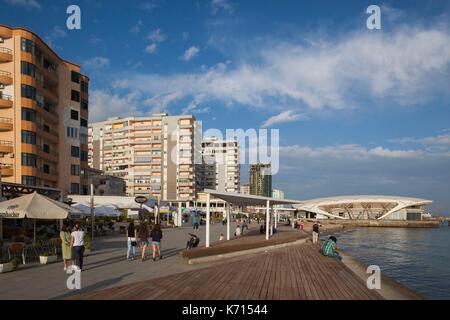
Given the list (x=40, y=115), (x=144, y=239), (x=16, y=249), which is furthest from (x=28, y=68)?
(x=144, y=239)

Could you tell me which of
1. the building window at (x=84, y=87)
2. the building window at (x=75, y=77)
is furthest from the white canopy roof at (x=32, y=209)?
the building window at (x=84, y=87)

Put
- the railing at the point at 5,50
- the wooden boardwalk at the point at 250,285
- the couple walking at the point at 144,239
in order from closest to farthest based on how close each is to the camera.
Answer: the wooden boardwalk at the point at 250,285, the couple walking at the point at 144,239, the railing at the point at 5,50

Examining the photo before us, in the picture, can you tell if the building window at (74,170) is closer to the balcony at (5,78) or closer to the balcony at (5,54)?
the balcony at (5,78)

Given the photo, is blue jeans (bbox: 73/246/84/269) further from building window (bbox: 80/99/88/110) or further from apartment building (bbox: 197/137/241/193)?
apartment building (bbox: 197/137/241/193)

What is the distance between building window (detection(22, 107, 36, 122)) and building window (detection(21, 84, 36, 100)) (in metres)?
1.51

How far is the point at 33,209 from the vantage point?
49.9 feet

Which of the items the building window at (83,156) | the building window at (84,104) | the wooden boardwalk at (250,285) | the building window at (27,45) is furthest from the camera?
the building window at (84,104)

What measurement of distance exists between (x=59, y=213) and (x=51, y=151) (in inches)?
1474

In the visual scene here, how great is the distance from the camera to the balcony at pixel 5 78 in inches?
1640

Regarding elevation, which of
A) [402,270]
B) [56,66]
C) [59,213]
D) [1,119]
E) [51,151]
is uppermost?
[56,66]

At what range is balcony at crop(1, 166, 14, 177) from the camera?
40322 mm
